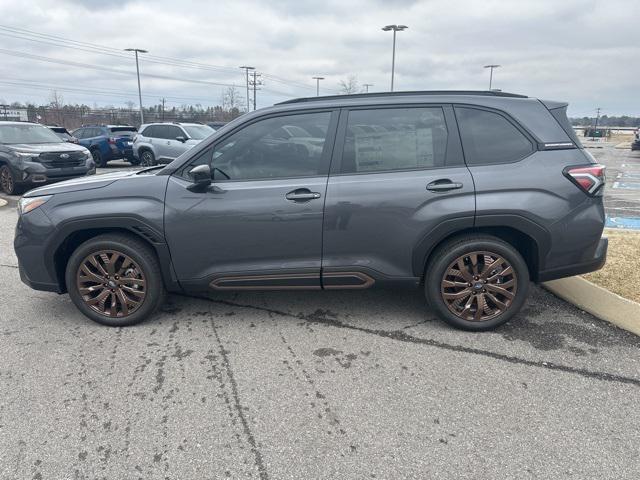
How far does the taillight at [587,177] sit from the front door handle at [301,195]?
1.90 m

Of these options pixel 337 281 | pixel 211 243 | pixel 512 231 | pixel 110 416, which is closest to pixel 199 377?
pixel 110 416

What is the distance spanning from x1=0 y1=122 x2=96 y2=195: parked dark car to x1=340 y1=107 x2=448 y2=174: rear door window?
9.39m

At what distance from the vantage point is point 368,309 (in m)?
4.16

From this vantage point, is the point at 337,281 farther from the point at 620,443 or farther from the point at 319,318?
the point at 620,443

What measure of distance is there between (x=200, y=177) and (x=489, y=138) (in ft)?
7.34

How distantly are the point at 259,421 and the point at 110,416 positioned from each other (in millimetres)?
884

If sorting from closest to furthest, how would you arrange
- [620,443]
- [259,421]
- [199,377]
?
[620,443] < [259,421] < [199,377]

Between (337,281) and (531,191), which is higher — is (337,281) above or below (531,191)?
below

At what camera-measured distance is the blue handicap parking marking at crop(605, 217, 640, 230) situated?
23.0 ft

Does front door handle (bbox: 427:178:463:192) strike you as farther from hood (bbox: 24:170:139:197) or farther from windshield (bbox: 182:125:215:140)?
windshield (bbox: 182:125:215:140)

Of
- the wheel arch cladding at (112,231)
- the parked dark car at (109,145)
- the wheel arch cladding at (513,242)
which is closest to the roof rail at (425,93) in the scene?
the wheel arch cladding at (513,242)

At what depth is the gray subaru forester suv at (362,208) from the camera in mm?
3455

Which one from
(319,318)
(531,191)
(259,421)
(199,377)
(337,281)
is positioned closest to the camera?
(259,421)

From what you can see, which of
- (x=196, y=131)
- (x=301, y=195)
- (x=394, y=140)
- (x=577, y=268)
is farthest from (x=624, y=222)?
(x=196, y=131)
